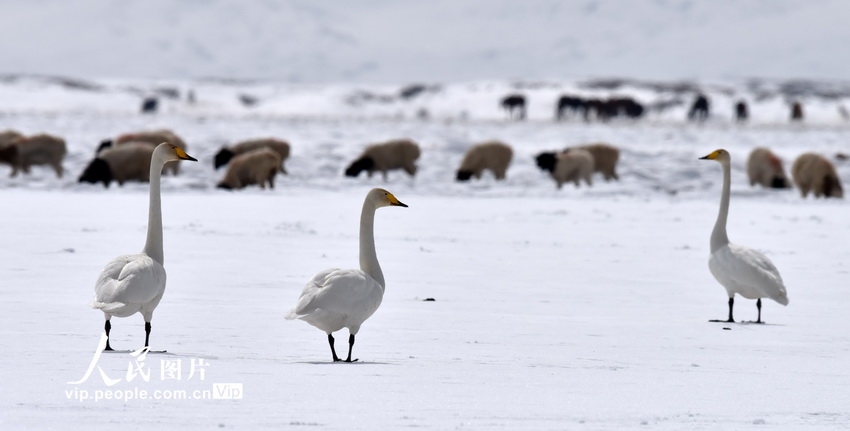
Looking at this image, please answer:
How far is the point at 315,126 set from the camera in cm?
3919

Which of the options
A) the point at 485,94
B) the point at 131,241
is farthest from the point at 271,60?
the point at 131,241

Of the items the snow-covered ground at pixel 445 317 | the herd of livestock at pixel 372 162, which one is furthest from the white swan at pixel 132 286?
the herd of livestock at pixel 372 162

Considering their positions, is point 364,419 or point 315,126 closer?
point 364,419

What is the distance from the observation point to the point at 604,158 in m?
25.6

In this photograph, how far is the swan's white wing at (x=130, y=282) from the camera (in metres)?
6.15

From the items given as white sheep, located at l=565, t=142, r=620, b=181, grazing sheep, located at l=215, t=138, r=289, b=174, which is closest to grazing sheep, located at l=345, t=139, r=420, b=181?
grazing sheep, located at l=215, t=138, r=289, b=174

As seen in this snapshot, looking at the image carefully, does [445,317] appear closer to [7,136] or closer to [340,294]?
[340,294]

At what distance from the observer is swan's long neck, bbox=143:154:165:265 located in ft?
22.3

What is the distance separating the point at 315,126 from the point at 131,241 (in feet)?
88.6

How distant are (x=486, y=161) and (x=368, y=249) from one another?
18523 mm

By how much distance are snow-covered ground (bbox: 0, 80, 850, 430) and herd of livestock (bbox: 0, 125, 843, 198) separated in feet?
3.97

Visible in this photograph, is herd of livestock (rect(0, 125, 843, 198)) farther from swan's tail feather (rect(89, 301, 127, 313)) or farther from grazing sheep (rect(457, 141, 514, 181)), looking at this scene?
swan's tail feather (rect(89, 301, 127, 313))

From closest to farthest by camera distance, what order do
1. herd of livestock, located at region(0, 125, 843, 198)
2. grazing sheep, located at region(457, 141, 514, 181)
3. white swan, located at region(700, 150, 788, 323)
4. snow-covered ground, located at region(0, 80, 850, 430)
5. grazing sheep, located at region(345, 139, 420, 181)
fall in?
snow-covered ground, located at region(0, 80, 850, 430), white swan, located at region(700, 150, 788, 323), herd of livestock, located at region(0, 125, 843, 198), grazing sheep, located at region(457, 141, 514, 181), grazing sheep, located at region(345, 139, 420, 181)

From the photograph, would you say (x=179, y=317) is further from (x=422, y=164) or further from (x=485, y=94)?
(x=485, y=94)
